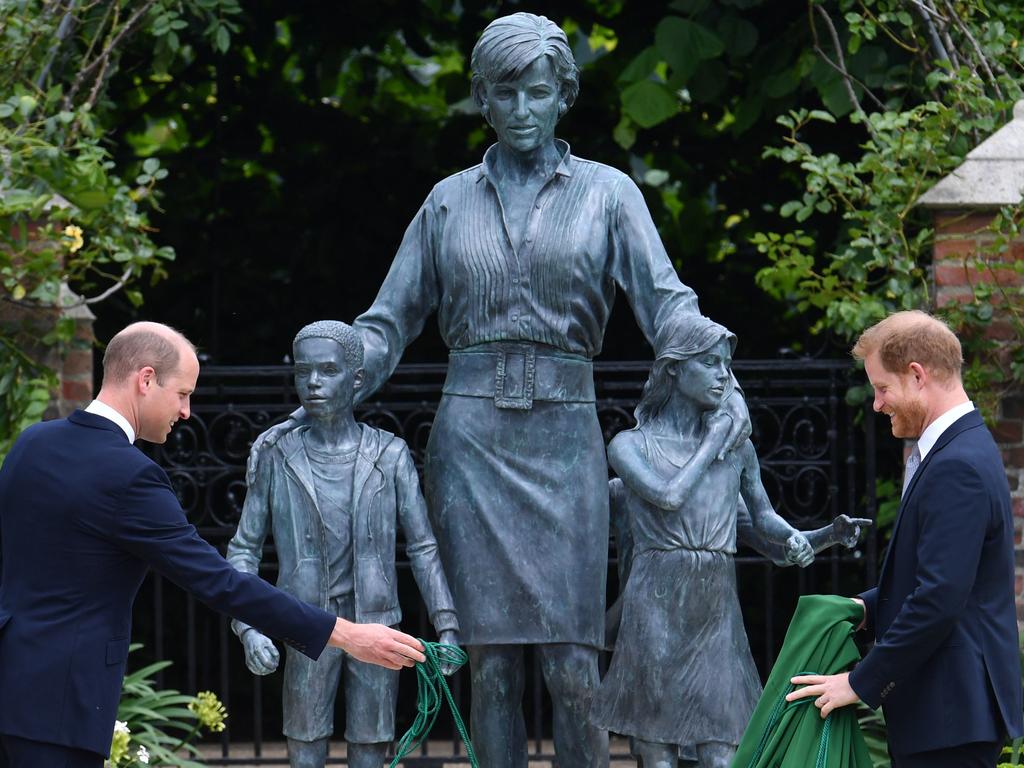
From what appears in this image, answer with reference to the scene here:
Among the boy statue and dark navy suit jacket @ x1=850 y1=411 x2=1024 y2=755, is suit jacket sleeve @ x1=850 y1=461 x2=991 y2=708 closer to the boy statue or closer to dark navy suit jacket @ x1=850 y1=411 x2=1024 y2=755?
dark navy suit jacket @ x1=850 y1=411 x2=1024 y2=755

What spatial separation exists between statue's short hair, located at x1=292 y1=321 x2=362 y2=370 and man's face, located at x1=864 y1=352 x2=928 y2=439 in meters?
1.38

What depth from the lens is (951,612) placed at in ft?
11.8

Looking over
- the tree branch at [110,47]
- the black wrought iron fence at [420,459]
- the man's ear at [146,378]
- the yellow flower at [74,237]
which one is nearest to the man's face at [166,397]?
the man's ear at [146,378]

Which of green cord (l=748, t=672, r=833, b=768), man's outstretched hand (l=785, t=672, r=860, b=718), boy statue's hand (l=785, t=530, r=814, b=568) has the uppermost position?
boy statue's hand (l=785, t=530, r=814, b=568)

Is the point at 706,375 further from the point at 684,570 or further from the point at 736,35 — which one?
the point at 736,35

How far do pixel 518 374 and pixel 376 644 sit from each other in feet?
2.81

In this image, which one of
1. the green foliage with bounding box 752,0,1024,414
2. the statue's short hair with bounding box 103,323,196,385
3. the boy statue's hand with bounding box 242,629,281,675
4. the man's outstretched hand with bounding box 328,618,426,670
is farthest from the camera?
the green foliage with bounding box 752,0,1024,414

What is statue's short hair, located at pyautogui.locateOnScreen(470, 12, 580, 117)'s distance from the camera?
446 centimetres

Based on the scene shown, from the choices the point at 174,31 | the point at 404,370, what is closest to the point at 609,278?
the point at 404,370

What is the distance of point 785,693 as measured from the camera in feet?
12.7

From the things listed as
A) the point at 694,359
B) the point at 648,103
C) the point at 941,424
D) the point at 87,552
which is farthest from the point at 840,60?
the point at 87,552

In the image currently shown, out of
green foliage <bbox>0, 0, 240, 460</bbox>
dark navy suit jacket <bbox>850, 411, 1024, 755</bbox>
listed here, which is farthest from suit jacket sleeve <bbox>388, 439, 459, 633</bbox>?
green foliage <bbox>0, 0, 240, 460</bbox>

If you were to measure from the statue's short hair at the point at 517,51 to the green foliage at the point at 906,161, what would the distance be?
230cm

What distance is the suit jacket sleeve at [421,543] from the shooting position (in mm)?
4508
